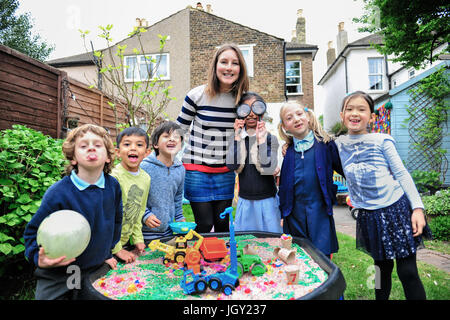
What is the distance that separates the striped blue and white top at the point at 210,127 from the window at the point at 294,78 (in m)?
12.0

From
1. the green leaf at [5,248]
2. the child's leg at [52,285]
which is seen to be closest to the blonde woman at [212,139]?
the child's leg at [52,285]

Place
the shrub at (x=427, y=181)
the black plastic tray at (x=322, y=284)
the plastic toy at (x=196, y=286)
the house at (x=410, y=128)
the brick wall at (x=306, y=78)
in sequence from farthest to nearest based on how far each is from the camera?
the brick wall at (x=306, y=78) → the house at (x=410, y=128) → the shrub at (x=427, y=181) → the plastic toy at (x=196, y=286) → the black plastic tray at (x=322, y=284)

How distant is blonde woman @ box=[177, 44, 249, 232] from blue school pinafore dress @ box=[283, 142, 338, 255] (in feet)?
1.78

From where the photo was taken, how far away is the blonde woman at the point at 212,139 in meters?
2.14

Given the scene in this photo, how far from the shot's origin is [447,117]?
704cm

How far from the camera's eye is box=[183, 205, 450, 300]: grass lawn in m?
2.45

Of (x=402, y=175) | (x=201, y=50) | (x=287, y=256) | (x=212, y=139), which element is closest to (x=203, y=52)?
(x=201, y=50)

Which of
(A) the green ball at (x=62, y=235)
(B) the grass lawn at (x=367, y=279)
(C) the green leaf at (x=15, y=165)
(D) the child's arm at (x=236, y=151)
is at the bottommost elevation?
(B) the grass lawn at (x=367, y=279)

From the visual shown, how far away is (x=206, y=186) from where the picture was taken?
2.14 metres

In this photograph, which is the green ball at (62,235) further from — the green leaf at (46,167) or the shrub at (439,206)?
the shrub at (439,206)

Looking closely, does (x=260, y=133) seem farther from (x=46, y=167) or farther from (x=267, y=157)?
(x=46, y=167)

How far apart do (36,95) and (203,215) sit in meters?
4.02

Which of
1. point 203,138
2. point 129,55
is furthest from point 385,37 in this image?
point 129,55

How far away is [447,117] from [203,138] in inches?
299
